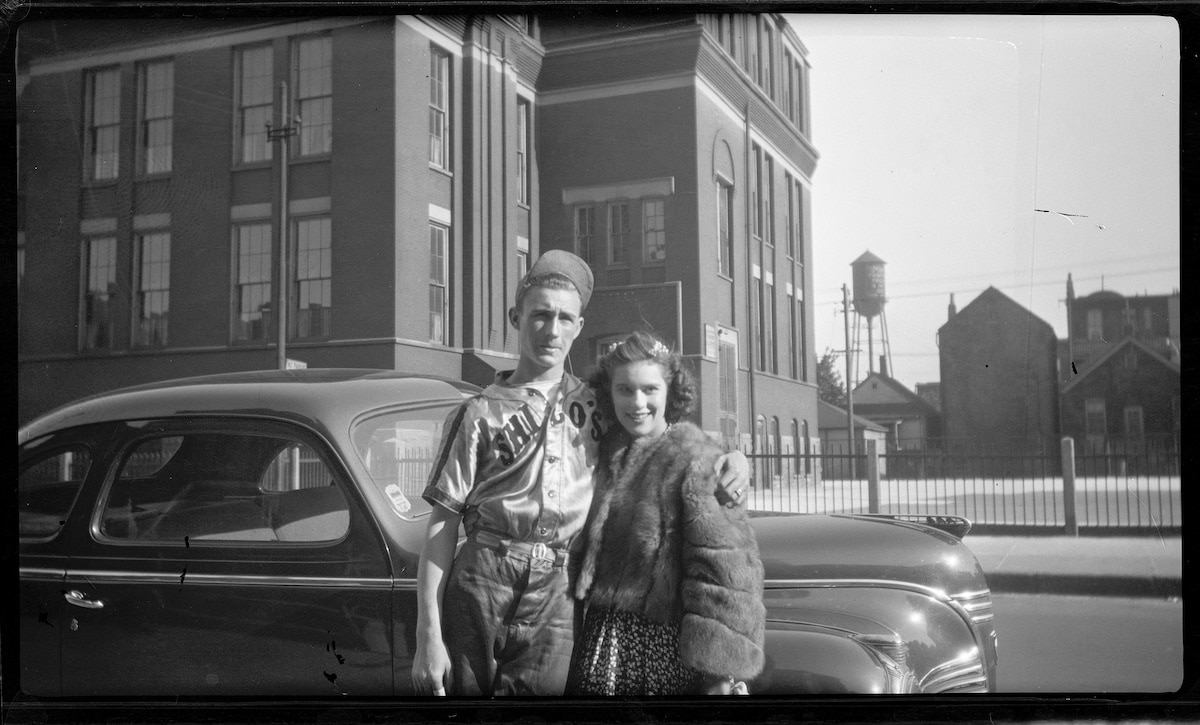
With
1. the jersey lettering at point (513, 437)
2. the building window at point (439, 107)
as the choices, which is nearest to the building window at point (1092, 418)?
the jersey lettering at point (513, 437)

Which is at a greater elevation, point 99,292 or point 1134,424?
point 99,292

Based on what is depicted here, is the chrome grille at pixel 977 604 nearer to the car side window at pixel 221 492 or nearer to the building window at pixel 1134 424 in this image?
the building window at pixel 1134 424

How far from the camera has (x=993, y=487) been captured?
8.70ft

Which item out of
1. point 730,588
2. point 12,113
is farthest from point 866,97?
point 12,113

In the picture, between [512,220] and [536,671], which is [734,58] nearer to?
[512,220]

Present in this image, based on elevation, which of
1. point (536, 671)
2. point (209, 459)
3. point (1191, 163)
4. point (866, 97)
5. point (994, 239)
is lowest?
point (536, 671)

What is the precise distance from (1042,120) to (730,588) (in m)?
1.64

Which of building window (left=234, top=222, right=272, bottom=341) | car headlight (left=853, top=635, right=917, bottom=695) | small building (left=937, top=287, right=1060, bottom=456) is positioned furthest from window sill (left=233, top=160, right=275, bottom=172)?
car headlight (left=853, top=635, right=917, bottom=695)

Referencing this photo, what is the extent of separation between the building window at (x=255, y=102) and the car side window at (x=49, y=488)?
1.05m

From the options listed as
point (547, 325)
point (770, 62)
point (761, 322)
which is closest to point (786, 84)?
point (770, 62)

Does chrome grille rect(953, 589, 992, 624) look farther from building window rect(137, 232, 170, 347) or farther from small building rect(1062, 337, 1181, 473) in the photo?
building window rect(137, 232, 170, 347)

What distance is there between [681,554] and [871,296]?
3.06 ft

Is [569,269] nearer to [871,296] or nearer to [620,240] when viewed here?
[620,240]

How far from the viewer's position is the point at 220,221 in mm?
2828
